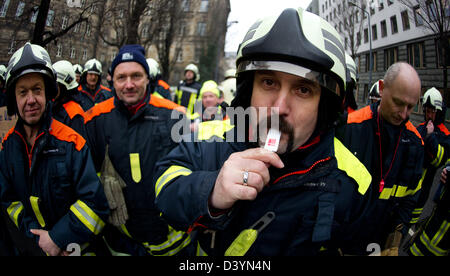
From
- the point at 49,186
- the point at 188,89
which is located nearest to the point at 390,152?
the point at 49,186

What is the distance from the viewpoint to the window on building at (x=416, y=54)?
5.69 feet

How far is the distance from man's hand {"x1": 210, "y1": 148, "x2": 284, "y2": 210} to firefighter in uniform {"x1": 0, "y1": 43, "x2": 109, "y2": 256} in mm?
1617

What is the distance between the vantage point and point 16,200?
2156 millimetres

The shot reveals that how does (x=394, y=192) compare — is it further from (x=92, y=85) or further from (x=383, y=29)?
(x=92, y=85)

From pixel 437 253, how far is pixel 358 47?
7.08ft

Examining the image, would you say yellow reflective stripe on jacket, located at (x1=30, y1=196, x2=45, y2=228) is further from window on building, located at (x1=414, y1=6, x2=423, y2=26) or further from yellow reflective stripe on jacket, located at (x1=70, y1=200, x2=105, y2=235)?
window on building, located at (x1=414, y1=6, x2=423, y2=26)

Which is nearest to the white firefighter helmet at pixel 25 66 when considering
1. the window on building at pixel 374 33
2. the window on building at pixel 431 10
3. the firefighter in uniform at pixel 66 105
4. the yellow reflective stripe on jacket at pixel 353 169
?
the firefighter in uniform at pixel 66 105

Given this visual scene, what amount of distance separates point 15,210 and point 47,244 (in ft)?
1.40

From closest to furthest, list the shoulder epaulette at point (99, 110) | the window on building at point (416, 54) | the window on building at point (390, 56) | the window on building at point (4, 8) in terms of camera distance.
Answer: the window on building at point (416, 54), the window on building at point (390, 56), the window on building at point (4, 8), the shoulder epaulette at point (99, 110)

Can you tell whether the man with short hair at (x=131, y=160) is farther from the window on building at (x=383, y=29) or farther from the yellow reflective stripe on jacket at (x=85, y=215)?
the window on building at (x=383, y=29)

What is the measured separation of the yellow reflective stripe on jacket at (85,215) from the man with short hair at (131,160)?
0.50 meters

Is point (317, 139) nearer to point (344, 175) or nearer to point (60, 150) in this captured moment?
point (344, 175)
